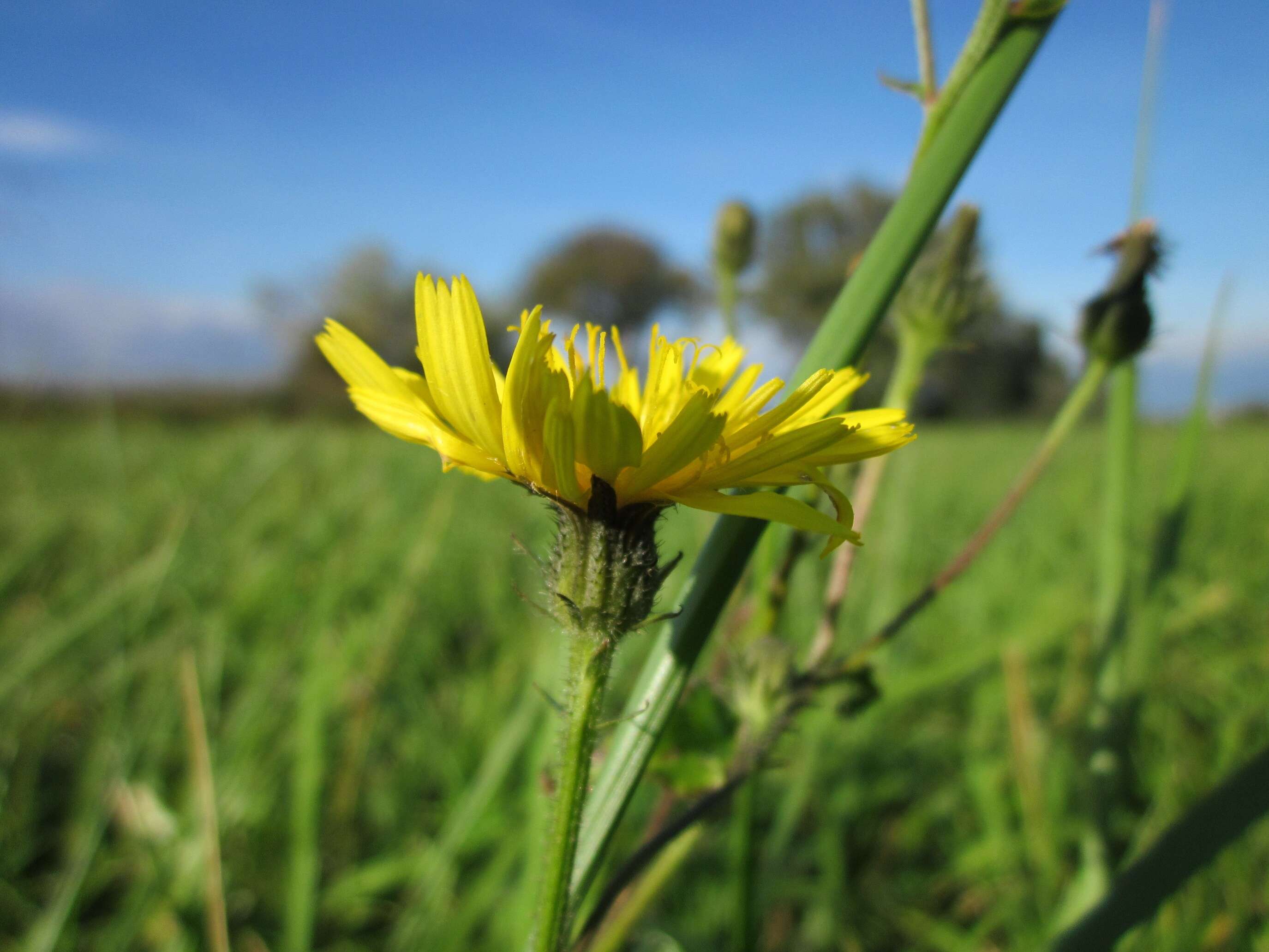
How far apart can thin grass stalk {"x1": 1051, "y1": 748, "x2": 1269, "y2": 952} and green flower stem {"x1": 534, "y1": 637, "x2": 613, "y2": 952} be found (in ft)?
0.75

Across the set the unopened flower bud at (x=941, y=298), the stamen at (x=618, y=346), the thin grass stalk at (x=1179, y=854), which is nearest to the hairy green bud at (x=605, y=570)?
the stamen at (x=618, y=346)

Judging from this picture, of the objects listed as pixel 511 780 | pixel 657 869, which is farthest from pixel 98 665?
pixel 657 869

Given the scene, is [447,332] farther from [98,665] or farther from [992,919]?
[98,665]

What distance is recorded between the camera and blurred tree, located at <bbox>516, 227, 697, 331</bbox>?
45.1 ft

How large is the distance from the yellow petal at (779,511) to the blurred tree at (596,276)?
41.7 ft

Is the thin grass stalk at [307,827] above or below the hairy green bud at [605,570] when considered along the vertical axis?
below

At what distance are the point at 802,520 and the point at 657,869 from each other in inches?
12.0

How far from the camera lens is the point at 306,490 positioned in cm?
241

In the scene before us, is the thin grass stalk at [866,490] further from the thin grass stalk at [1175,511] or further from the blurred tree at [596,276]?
the blurred tree at [596,276]

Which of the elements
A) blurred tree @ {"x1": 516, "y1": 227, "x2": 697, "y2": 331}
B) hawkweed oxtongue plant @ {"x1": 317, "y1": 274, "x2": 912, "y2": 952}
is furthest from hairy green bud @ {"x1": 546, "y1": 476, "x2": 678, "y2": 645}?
blurred tree @ {"x1": 516, "y1": 227, "x2": 697, "y2": 331}

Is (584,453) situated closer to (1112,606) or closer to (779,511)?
(779,511)

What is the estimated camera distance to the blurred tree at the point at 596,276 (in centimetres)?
1374

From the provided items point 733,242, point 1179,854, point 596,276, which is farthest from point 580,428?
point 596,276

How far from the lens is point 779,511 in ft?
0.96
